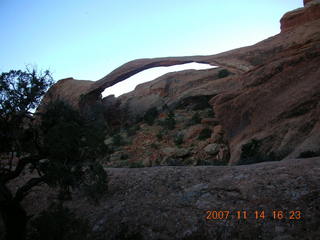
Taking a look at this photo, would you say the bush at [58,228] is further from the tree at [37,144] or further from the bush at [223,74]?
the bush at [223,74]

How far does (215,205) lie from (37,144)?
3.71 metres

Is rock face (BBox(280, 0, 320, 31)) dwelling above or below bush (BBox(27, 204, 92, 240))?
above

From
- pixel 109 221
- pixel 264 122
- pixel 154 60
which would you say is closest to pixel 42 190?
pixel 109 221

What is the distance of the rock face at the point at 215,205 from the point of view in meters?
4.57

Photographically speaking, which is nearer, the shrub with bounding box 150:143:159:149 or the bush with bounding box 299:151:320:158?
the bush with bounding box 299:151:320:158

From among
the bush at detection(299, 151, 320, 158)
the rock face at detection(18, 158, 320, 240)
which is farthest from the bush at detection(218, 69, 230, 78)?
the rock face at detection(18, 158, 320, 240)

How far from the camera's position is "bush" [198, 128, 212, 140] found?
14808 millimetres

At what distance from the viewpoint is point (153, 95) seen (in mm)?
27422

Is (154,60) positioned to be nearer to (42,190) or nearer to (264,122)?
(264,122)

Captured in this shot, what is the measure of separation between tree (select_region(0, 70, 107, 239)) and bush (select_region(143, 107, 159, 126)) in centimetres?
1521

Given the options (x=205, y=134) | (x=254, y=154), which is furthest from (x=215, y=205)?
(x=205, y=134)
